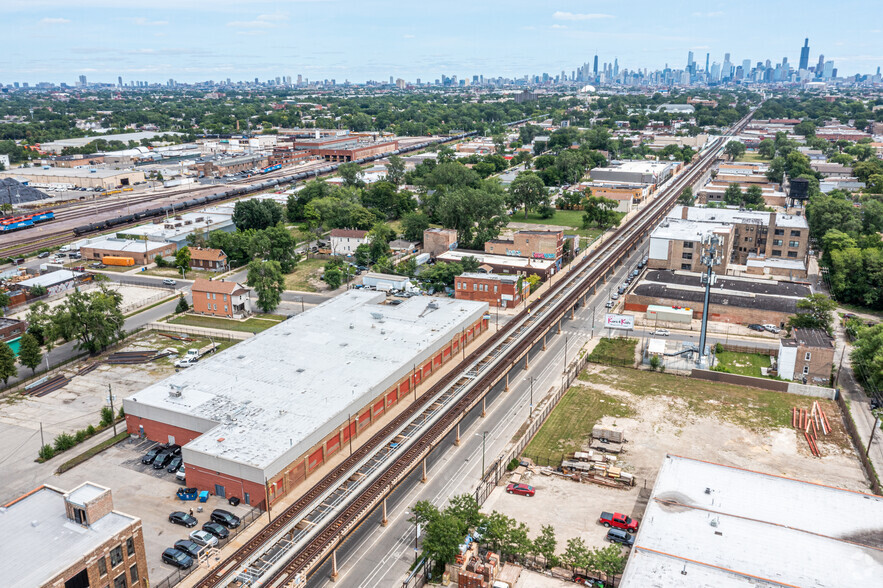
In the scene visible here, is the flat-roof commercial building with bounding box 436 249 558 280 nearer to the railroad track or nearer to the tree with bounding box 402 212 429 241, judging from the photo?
the railroad track

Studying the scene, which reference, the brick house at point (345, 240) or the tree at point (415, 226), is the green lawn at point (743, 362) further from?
the brick house at point (345, 240)

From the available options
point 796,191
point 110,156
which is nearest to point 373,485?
point 796,191

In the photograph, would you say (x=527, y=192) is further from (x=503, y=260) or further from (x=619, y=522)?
(x=619, y=522)

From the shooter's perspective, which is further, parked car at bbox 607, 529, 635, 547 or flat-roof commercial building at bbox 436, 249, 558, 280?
flat-roof commercial building at bbox 436, 249, 558, 280

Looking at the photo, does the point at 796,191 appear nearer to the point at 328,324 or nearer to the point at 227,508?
the point at 328,324

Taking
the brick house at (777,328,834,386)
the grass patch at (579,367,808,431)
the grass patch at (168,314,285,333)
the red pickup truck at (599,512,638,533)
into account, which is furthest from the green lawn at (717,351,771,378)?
the grass patch at (168,314,285,333)

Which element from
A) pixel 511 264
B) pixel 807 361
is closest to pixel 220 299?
pixel 511 264

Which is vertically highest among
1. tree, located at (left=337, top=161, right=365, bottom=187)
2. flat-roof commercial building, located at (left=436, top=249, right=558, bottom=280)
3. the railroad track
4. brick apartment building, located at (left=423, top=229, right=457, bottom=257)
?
tree, located at (left=337, top=161, right=365, bottom=187)
